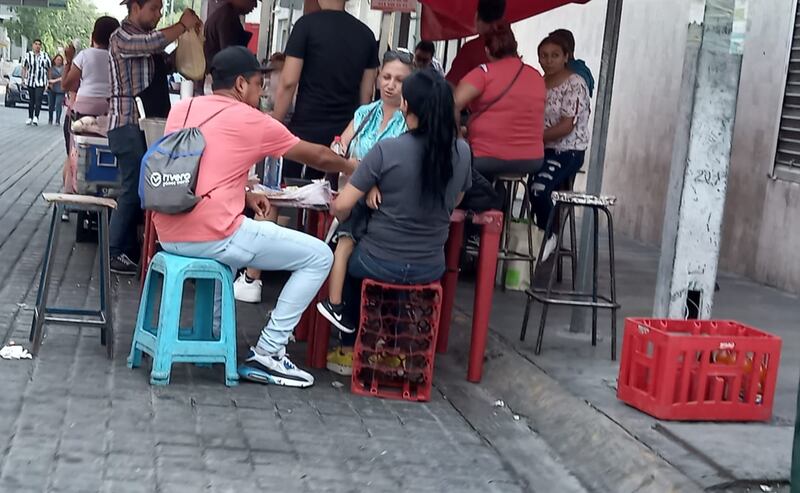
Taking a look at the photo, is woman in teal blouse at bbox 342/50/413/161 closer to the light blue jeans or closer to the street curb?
the light blue jeans

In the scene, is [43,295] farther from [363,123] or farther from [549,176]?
[549,176]

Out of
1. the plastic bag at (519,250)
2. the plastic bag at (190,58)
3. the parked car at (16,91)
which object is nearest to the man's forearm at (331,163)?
the plastic bag at (519,250)

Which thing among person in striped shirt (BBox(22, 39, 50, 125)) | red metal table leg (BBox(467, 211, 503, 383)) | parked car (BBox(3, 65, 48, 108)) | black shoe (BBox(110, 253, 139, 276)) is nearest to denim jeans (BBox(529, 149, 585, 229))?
red metal table leg (BBox(467, 211, 503, 383))

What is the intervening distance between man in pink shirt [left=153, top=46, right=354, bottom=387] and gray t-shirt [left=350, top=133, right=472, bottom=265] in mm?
318

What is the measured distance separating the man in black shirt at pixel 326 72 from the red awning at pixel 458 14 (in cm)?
232

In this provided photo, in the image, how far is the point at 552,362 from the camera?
6.98m

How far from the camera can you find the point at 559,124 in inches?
363

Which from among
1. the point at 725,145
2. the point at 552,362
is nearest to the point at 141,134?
the point at 552,362

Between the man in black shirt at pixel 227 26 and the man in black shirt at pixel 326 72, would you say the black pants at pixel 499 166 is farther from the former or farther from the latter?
the man in black shirt at pixel 227 26

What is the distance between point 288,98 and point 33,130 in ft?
73.0

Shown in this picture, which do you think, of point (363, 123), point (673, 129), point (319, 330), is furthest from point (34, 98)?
point (319, 330)

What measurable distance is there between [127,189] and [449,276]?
2.98 metres

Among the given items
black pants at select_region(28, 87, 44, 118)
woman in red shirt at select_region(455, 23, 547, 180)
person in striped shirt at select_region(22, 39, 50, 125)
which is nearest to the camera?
woman in red shirt at select_region(455, 23, 547, 180)

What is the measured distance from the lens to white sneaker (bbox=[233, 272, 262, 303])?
27.8ft
